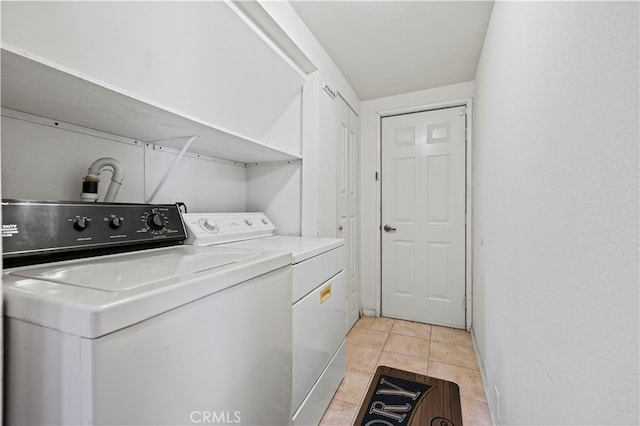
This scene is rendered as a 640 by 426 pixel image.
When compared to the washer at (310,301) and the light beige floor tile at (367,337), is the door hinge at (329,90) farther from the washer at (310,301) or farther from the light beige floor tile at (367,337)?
the light beige floor tile at (367,337)

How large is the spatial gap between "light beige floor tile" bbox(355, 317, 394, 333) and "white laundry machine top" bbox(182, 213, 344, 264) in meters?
1.46

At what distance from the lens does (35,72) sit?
2.36 feet

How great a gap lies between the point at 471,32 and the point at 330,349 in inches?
89.6

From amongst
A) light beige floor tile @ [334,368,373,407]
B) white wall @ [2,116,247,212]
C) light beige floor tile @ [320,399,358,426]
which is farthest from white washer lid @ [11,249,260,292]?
light beige floor tile @ [334,368,373,407]

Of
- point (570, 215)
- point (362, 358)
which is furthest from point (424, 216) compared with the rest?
point (570, 215)

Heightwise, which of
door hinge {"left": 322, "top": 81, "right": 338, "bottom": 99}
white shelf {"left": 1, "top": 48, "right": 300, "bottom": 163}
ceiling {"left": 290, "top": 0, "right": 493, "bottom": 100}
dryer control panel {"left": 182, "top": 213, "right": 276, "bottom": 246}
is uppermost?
ceiling {"left": 290, "top": 0, "right": 493, "bottom": 100}

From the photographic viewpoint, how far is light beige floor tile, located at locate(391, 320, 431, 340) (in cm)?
265

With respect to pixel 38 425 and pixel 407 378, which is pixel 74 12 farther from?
pixel 407 378

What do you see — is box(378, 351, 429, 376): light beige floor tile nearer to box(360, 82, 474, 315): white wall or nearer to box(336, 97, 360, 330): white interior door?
box(336, 97, 360, 330): white interior door

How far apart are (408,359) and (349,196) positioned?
1.47m

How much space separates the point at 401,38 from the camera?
2.06m

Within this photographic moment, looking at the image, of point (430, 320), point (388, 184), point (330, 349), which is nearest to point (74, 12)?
point (330, 349)

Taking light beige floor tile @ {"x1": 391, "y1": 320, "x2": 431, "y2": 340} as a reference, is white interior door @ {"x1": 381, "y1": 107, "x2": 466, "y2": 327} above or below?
above

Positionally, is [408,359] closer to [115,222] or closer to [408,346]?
[408,346]
